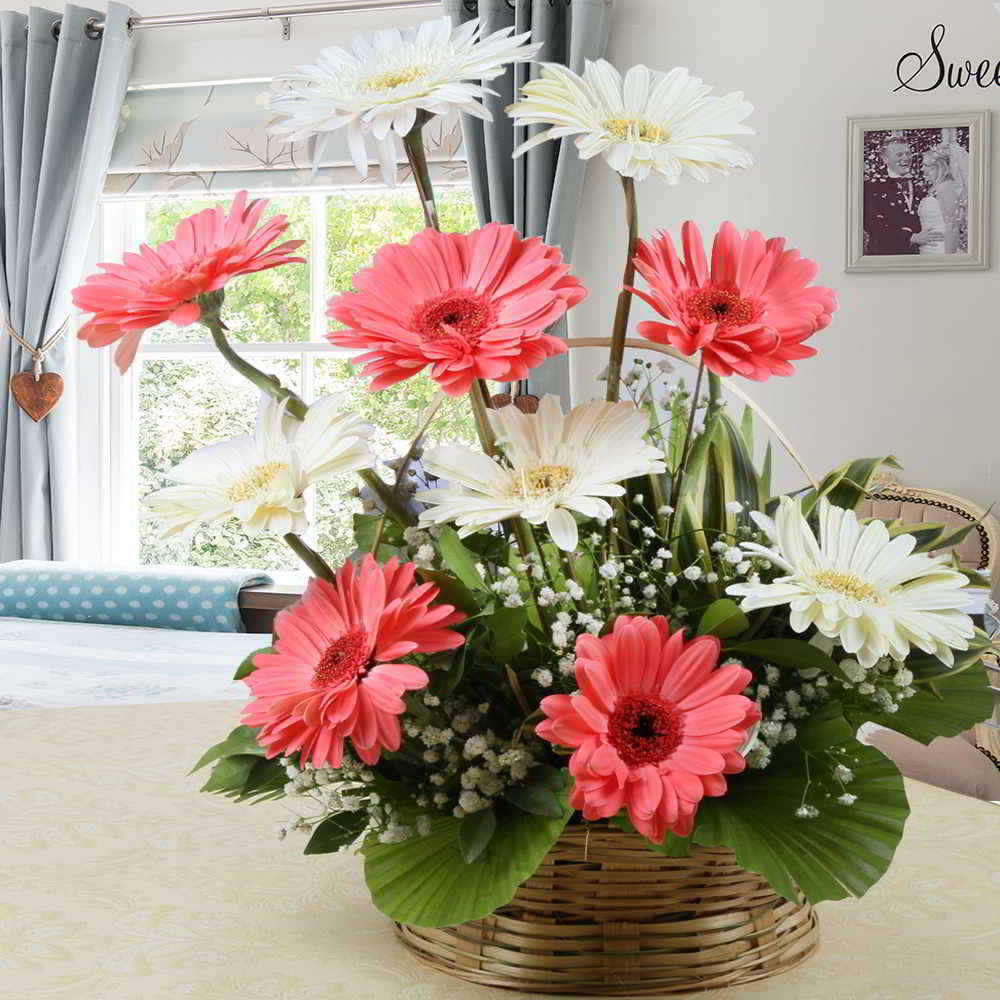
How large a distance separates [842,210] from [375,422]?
1.61 m

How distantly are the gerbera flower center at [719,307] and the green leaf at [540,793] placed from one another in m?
0.24

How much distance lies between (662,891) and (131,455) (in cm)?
388

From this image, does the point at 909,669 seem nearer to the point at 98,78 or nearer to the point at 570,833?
the point at 570,833

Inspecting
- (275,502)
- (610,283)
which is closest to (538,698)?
(275,502)

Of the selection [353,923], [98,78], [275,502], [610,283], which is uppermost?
[98,78]

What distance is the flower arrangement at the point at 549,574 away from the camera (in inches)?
21.5

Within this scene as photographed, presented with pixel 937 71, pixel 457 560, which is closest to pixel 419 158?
pixel 457 560

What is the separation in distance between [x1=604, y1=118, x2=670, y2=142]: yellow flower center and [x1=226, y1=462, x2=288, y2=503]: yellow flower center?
0.23 metres

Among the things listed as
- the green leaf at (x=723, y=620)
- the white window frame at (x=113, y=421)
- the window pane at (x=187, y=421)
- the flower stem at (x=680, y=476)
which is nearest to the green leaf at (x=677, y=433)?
the flower stem at (x=680, y=476)

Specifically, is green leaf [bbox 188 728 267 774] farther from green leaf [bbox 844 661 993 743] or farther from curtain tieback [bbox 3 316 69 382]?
curtain tieback [bbox 3 316 69 382]

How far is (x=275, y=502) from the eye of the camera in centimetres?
55

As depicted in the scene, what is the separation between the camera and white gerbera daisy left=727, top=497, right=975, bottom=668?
54 centimetres

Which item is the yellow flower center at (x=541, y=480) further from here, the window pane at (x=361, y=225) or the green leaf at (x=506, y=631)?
the window pane at (x=361, y=225)

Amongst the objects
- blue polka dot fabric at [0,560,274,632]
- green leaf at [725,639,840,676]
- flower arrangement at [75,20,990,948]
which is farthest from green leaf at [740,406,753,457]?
blue polka dot fabric at [0,560,274,632]
